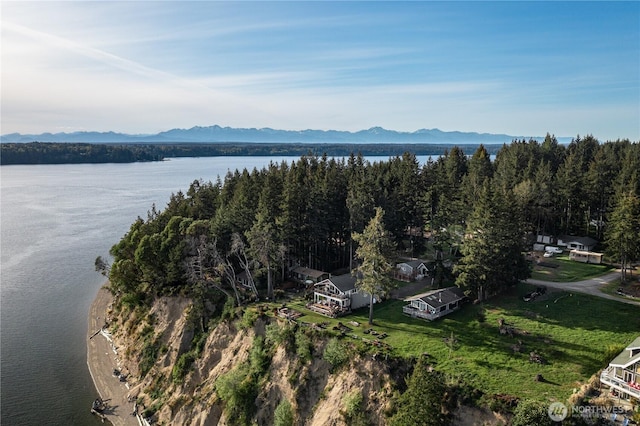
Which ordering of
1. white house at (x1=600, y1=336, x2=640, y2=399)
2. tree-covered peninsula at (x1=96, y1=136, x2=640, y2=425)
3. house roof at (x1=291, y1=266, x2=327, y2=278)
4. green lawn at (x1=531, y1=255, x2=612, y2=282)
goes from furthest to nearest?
house roof at (x1=291, y1=266, x2=327, y2=278) < green lawn at (x1=531, y1=255, x2=612, y2=282) < tree-covered peninsula at (x1=96, y1=136, x2=640, y2=425) < white house at (x1=600, y1=336, x2=640, y2=399)

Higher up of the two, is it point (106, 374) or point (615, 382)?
point (615, 382)

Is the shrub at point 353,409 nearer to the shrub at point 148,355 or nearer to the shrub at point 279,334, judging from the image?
the shrub at point 279,334

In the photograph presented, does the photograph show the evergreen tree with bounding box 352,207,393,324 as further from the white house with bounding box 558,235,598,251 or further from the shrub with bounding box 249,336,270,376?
the white house with bounding box 558,235,598,251

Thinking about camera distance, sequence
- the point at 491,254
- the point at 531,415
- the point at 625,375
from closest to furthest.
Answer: the point at 531,415 < the point at 625,375 < the point at 491,254

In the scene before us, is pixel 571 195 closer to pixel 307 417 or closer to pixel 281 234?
pixel 281 234

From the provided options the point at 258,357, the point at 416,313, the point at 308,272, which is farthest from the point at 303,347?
the point at 308,272

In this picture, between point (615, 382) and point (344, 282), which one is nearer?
point (615, 382)

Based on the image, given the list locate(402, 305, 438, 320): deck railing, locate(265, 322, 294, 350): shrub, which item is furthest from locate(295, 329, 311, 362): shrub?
locate(402, 305, 438, 320): deck railing

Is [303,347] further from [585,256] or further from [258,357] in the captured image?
[585,256]
